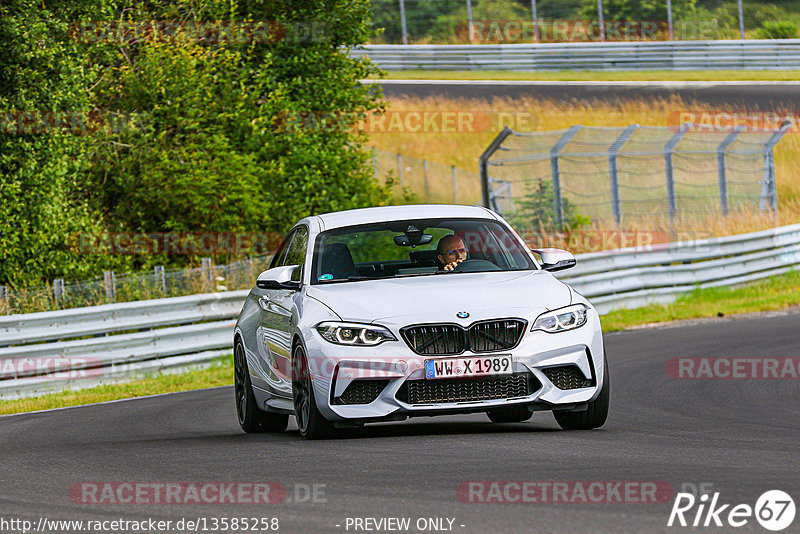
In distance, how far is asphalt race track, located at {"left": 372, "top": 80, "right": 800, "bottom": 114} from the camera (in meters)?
40.5

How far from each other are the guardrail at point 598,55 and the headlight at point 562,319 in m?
36.1

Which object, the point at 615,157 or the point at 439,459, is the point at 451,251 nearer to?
the point at 439,459

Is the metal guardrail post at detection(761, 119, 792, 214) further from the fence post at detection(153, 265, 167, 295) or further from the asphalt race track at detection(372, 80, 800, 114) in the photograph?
the fence post at detection(153, 265, 167, 295)

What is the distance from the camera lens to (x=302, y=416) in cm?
886

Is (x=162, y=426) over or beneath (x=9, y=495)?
beneath

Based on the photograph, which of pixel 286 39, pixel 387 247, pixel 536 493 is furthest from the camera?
pixel 286 39

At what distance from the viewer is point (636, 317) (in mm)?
20562

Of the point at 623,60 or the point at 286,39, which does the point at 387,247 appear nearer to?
the point at 286,39

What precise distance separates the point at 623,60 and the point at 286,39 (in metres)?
20.0

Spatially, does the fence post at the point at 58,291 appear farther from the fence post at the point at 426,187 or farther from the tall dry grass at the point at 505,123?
the tall dry grass at the point at 505,123

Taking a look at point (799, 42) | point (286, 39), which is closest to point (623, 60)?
point (799, 42)

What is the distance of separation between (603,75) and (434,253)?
124ft
